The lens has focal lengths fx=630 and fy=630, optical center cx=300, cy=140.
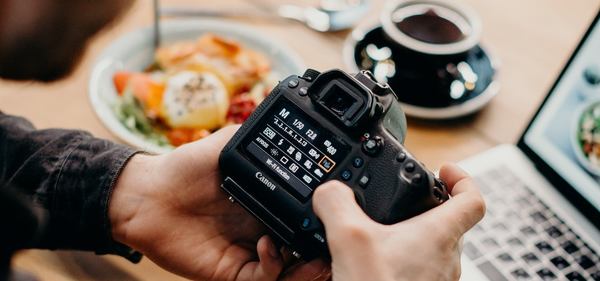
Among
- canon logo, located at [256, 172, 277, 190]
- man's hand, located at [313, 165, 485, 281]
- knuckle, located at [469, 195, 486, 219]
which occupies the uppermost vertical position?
knuckle, located at [469, 195, 486, 219]

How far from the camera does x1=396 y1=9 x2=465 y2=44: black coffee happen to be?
0.88 metres

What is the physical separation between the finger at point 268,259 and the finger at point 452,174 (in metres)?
0.18

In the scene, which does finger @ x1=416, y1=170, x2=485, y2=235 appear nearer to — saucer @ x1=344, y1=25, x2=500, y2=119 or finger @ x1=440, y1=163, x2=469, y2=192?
finger @ x1=440, y1=163, x2=469, y2=192

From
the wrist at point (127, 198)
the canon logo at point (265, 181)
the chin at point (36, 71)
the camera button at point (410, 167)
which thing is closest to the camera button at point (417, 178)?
the camera button at point (410, 167)

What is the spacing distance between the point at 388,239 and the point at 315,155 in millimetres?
99

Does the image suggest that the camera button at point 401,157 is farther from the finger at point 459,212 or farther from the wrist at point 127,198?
the wrist at point 127,198

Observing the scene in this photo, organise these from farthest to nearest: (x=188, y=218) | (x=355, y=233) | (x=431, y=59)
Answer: (x=431, y=59) < (x=188, y=218) < (x=355, y=233)

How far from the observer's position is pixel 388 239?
51cm

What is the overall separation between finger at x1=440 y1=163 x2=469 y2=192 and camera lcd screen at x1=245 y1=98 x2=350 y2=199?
4.5 inches

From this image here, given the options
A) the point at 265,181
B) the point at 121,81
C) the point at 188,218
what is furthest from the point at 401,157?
the point at 121,81

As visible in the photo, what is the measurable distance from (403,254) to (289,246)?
0.35 ft

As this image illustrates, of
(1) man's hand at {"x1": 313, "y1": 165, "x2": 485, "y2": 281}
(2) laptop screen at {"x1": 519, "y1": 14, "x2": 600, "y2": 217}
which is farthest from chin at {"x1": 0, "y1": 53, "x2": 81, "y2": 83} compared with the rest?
(2) laptop screen at {"x1": 519, "y1": 14, "x2": 600, "y2": 217}

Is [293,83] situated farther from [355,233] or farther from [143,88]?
[143,88]

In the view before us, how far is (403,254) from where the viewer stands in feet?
1.66
